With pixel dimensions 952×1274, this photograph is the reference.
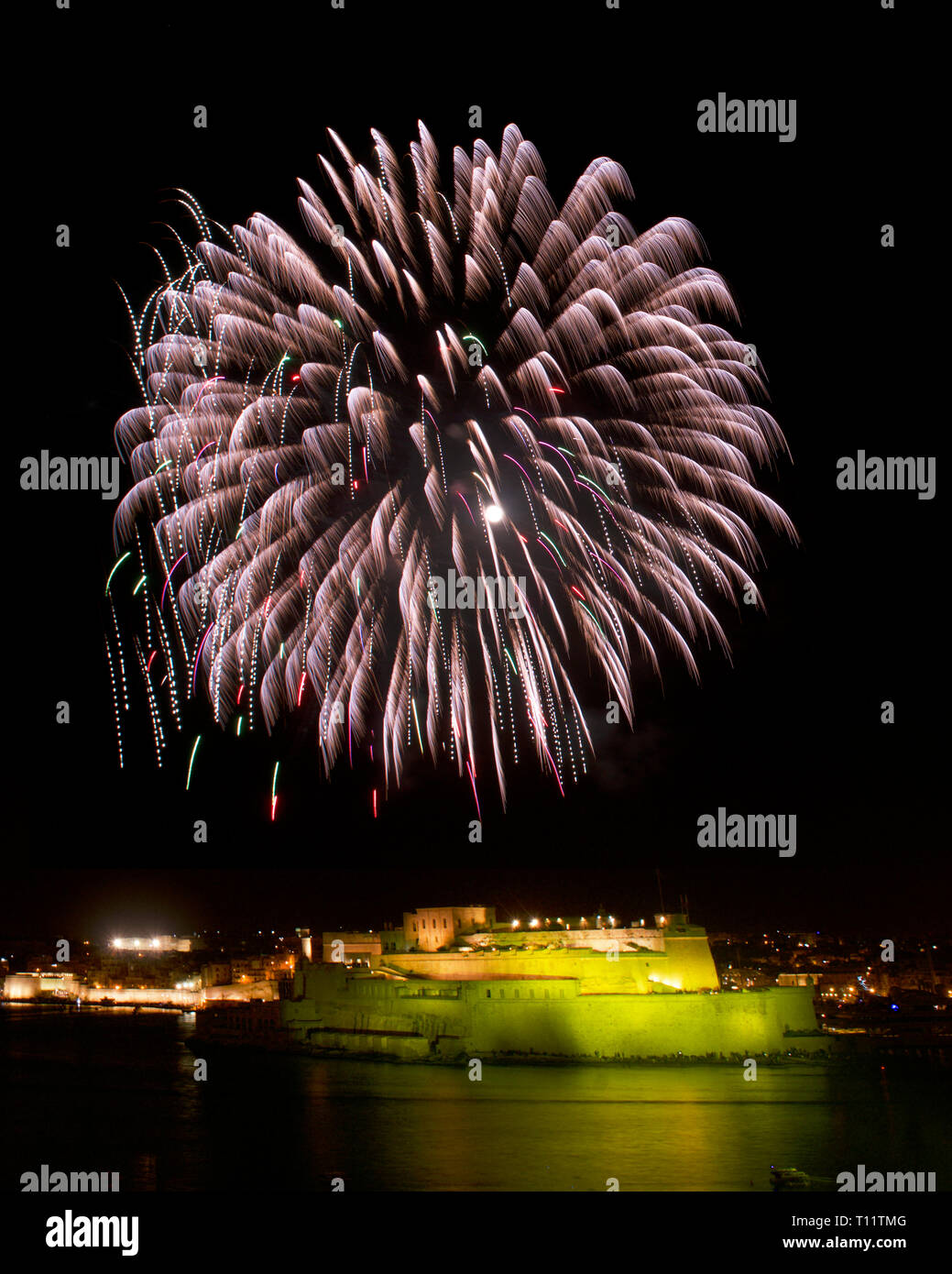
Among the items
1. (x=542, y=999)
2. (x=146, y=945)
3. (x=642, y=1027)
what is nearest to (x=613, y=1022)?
(x=642, y=1027)

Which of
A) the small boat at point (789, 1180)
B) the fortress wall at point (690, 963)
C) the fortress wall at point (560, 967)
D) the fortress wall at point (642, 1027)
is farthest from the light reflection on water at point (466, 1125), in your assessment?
the fortress wall at point (690, 963)

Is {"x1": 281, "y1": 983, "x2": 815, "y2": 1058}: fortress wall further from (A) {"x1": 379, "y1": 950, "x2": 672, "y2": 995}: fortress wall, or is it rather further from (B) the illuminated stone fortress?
(A) {"x1": 379, "y1": 950, "x2": 672, "y2": 995}: fortress wall

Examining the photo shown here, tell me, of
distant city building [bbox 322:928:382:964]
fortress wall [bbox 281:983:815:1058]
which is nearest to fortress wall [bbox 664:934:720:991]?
fortress wall [bbox 281:983:815:1058]

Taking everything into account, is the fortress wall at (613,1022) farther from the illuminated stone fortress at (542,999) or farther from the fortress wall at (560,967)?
the fortress wall at (560,967)

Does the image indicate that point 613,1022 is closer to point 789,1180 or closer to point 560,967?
point 560,967
